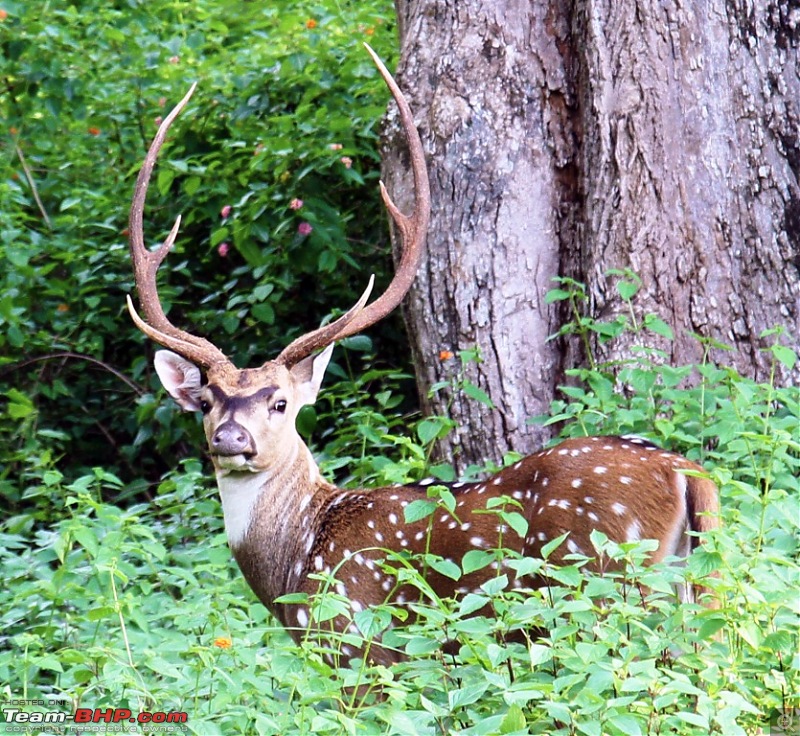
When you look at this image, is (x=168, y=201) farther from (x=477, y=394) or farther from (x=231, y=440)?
(x=231, y=440)

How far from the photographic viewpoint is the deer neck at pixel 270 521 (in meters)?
4.93

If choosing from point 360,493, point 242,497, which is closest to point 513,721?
point 360,493

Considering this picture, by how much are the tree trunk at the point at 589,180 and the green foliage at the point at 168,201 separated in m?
1.51

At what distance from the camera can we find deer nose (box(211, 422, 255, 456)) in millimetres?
4789

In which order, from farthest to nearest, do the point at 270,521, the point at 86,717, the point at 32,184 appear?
the point at 32,184 → the point at 270,521 → the point at 86,717

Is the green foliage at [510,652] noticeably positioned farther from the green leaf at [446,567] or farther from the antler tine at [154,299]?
the antler tine at [154,299]

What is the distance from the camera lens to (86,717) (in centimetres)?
370

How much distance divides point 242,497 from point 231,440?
32 cm

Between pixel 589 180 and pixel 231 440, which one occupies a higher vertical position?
pixel 589 180

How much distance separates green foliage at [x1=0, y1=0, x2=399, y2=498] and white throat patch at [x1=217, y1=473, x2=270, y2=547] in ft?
7.82

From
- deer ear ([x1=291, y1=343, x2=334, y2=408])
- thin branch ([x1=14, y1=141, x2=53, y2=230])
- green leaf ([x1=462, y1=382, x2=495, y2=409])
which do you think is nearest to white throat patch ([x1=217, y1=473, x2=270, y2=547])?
deer ear ([x1=291, y1=343, x2=334, y2=408])

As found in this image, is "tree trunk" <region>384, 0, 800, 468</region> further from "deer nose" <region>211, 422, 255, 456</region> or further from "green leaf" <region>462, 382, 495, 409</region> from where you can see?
"deer nose" <region>211, 422, 255, 456</region>

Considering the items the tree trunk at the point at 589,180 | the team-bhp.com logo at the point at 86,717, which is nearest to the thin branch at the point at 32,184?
the tree trunk at the point at 589,180

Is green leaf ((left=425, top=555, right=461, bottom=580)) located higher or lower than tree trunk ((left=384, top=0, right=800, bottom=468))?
lower
